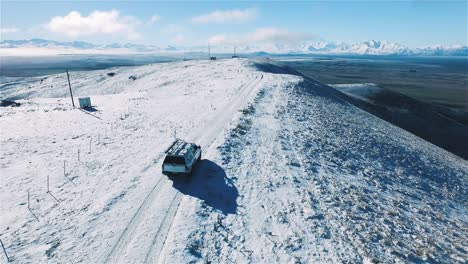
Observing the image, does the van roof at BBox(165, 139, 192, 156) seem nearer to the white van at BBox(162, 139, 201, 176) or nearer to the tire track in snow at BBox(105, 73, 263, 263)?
the white van at BBox(162, 139, 201, 176)

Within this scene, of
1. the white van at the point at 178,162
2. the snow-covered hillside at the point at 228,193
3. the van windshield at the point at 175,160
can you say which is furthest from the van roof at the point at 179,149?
the snow-covered hillside at the point at 228,193

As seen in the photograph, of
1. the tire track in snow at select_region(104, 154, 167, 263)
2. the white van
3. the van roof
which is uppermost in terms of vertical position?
the van roof

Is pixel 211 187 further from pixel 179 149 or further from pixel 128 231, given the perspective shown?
pixel 128 231

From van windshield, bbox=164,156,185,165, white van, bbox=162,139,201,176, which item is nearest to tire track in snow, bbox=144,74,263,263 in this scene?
white van, bbox=162,139,201,176

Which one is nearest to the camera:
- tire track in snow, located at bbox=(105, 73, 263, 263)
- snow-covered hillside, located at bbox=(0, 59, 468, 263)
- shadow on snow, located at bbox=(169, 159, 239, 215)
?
tire track in snow, located at bbox=(105, 73, 263, 263)

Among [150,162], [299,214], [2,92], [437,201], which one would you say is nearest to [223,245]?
[299,214]

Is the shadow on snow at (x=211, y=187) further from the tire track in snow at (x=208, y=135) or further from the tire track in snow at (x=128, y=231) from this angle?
the tire track in snow at (x=128, y=231)

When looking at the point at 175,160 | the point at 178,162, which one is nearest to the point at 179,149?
the point at 175,160

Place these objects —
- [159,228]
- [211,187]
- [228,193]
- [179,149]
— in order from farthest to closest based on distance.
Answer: [179,149] → [211,187] → [228,193] → [159,228]
